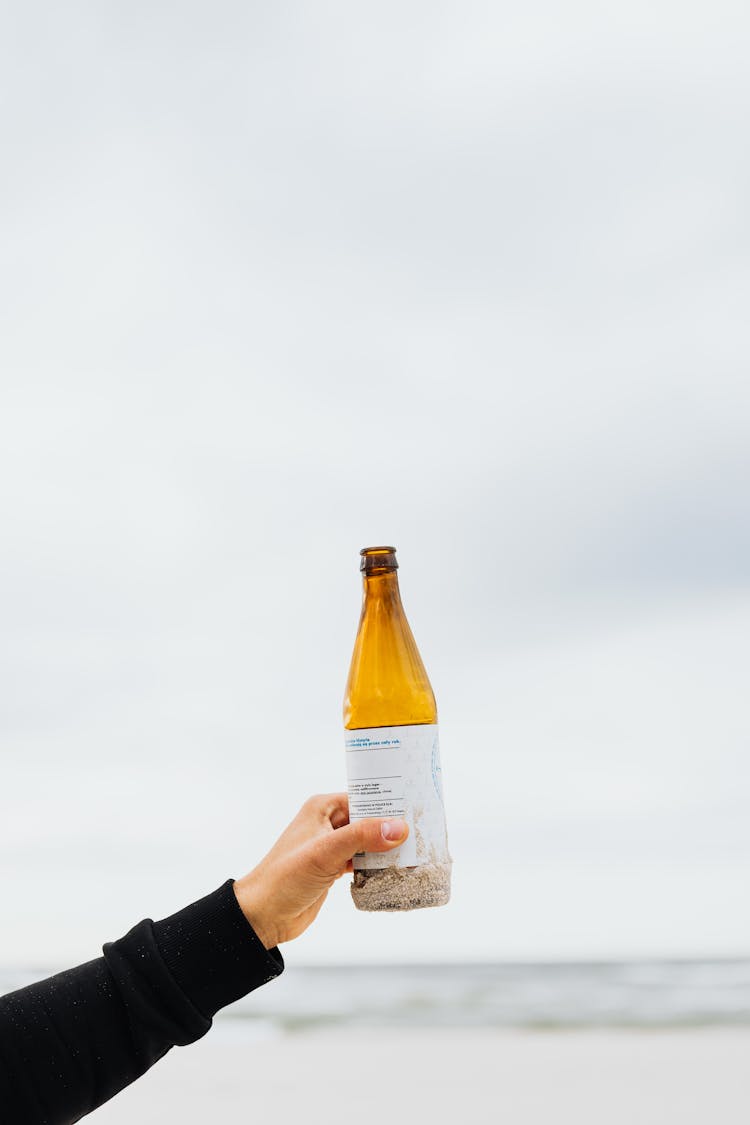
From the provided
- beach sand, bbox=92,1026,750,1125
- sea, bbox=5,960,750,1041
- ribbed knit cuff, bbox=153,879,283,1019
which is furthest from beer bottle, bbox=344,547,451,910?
sea, bbox=5,960,750,1041

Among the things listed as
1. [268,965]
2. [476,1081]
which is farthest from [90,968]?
[476,1081]

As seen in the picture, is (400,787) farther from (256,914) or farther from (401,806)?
(256,914)

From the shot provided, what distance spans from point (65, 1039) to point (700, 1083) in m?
3.76

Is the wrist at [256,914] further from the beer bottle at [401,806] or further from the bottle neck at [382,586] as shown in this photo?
the bottle neck at [382,586]

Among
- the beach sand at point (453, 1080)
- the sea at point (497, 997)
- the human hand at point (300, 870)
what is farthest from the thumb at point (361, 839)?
the sea at point (497, 997)

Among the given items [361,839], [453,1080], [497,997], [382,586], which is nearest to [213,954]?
[361,839]

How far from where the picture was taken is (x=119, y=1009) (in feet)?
3.50

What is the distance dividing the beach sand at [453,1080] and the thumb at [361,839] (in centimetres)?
311

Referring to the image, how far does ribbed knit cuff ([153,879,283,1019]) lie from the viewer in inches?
42.5

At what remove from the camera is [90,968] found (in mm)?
1093

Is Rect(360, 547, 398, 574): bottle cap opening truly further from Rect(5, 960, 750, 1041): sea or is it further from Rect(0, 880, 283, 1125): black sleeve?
Rect(5, 960, 750, 1041): sea

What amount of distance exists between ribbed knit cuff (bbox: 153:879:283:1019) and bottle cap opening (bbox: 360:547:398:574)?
14.4 inches

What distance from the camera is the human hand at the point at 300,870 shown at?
1081 millimetres

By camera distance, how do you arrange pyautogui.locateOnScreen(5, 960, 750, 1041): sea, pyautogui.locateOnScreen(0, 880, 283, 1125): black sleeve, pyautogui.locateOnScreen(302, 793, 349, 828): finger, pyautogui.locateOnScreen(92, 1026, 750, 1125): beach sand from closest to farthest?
pyautogui.locateOnScreen(0, 880, 283, 1125): black sleeve
pyautogui.locateOnScreen(302, 793, 349, 828): finger
pyautogui.locateOnScreen(92, 1026, 750, 1125): beach sand
pyautogui.locateOnScreen(5, 960, 750, 1041): sea
